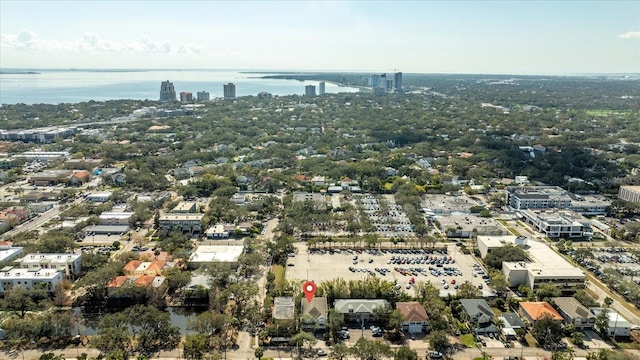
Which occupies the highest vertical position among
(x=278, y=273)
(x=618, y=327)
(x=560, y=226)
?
(x=560, y=226)

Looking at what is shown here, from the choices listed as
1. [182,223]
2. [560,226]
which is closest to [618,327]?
[560,226]

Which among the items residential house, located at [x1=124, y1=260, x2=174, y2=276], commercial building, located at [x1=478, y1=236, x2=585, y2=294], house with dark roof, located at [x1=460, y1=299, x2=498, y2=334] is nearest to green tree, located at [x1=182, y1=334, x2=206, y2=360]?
residential house, located at [x1=124, y1=260, x2=174, y2=276]

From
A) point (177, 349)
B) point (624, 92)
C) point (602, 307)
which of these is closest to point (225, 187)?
point (177, 349)

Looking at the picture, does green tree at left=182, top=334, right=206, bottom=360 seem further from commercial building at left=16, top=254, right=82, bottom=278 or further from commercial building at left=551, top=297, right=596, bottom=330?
commercial building at left=551, top=297, right=596, bottom=330

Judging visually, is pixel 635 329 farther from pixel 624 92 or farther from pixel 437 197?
pixel 624 92

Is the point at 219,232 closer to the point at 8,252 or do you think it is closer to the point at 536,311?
the point at 8,252

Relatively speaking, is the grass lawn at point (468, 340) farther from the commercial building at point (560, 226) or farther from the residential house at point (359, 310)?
the commercial building at point (560, 226)

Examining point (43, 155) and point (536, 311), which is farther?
point (43, 155)
